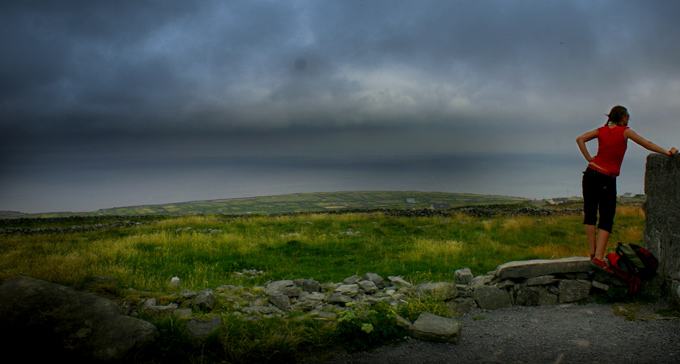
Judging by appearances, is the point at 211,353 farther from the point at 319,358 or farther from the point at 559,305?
the point at 559,305

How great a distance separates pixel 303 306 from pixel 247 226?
14371 mm

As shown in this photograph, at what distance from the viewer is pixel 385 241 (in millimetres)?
15836

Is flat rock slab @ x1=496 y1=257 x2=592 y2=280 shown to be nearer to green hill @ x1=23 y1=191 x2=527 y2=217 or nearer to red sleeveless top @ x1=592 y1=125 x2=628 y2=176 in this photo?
red sleeveless top @ x1=592 y1=125 x2=628 y2=176

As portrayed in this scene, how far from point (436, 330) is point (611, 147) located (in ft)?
15.4

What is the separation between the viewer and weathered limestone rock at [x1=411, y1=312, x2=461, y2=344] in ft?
17.4

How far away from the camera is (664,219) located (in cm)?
667

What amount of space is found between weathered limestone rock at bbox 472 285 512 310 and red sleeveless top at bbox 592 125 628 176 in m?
3.02

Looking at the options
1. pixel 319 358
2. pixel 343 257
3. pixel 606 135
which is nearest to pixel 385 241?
pixel 343 257

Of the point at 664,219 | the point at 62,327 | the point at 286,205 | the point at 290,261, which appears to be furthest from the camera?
the point at 286,205

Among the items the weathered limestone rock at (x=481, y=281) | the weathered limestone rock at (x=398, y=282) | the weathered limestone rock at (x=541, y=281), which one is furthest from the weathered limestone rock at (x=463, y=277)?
the weathered limestone rock at (x=541, y=281)

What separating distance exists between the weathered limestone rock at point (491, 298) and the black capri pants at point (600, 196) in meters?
2.07

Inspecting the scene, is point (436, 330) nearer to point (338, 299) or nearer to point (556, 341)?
point (556, 341)

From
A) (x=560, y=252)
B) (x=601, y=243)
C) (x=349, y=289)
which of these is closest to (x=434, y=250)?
(x=560, y=252)

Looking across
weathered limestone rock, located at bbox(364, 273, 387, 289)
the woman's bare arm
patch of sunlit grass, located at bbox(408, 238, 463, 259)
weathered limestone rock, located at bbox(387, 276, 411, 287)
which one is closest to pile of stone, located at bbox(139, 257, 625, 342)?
weathered limestone rock, located at bbox(387, 276, 411, 287)
